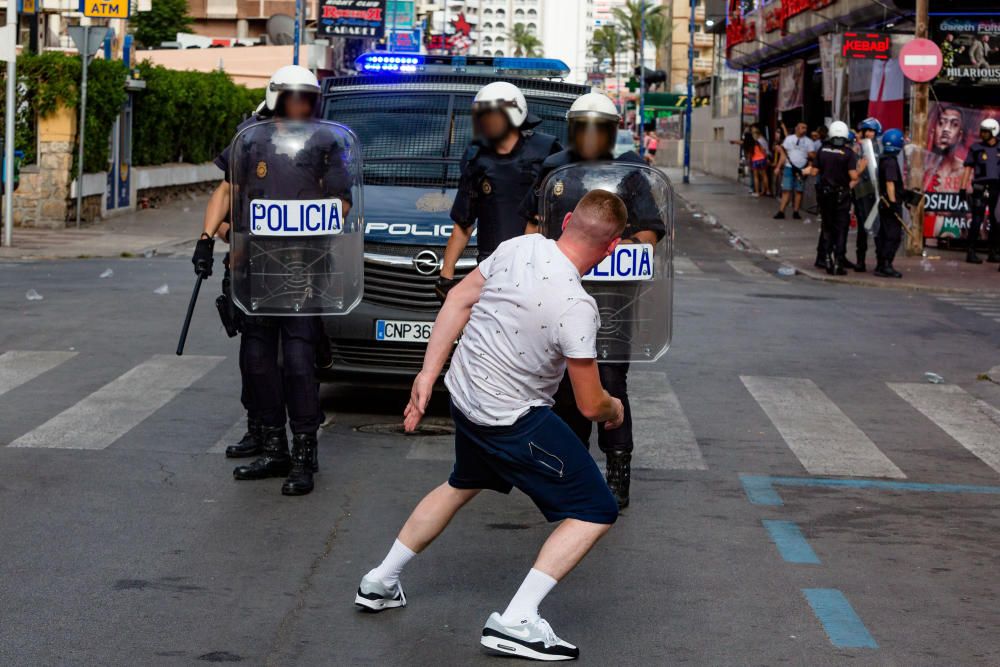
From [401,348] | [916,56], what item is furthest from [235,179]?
[916,56]

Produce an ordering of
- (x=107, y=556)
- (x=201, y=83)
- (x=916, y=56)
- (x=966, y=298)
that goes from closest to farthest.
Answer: (x=107, y=556), (x=966, y=298), (x=916, y=56), (x=201, y=83)

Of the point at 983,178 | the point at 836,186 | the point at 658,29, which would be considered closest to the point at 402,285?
the point at 836,186

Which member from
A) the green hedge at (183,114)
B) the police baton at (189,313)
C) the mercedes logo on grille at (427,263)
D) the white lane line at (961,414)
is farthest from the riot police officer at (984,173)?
the police baton at (189,313)

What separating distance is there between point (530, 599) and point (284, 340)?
9.86ft

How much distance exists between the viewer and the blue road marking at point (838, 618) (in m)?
5.59

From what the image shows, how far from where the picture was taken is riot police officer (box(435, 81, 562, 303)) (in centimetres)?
813

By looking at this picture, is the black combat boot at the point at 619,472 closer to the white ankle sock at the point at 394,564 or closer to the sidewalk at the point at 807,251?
the white ankle sock at the point at 394,564

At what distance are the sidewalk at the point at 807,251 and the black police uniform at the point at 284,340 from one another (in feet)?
46.6

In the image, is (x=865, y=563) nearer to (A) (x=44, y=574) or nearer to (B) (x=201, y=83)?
(A) (x=44, y=574)

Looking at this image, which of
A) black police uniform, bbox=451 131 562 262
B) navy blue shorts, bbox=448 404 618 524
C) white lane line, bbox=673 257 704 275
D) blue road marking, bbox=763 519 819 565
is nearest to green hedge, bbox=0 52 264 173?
white lane line, bbox=673 257 704 275

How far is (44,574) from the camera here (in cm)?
617

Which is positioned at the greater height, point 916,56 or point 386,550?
point 916,56

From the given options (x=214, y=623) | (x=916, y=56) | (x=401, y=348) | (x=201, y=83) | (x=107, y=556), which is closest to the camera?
(x=214, y=623)

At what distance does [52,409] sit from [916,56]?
1703 cm
